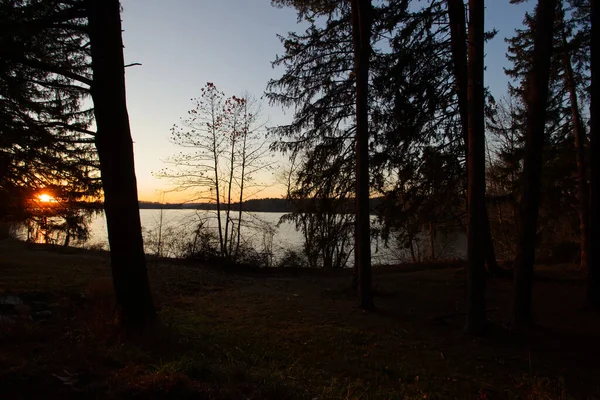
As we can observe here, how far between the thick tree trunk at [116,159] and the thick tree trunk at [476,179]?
17.2 ft

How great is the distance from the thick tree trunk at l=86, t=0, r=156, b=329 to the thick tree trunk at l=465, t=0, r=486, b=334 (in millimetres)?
5238

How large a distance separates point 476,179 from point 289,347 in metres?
4.09

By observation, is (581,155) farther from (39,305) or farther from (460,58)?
(39,305)

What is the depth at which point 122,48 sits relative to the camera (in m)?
5.60

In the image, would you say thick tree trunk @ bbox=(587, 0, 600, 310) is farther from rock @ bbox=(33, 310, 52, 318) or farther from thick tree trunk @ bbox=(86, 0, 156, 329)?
rock @ bbox=(33, 310, 52, 318)

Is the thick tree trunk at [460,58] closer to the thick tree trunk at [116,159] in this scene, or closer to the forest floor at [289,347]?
the forest floor at [289,347]

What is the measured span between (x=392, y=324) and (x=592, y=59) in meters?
7.20

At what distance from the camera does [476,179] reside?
6355mm

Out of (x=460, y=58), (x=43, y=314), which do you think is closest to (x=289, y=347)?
(x=43, y=314)

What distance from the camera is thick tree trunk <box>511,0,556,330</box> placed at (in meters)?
6.80

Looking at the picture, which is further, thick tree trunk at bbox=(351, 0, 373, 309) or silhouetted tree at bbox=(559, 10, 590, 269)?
silhouetted tree at bbox=(559, 10, 590, 269)

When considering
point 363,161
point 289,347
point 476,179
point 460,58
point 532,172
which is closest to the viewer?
point 289,347

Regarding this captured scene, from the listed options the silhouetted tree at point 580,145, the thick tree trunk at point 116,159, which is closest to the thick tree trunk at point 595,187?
the silhouetted tree at point 580,145

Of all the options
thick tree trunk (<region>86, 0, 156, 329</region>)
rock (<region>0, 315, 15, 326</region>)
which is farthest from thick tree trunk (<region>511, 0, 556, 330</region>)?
rock (<region>0, 315, 15, 326</region>)
